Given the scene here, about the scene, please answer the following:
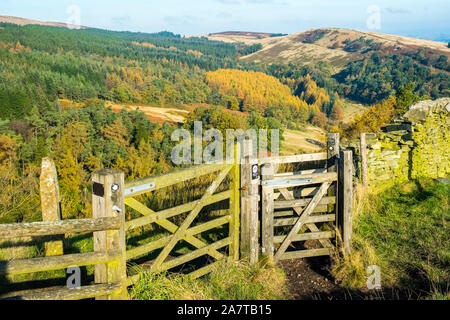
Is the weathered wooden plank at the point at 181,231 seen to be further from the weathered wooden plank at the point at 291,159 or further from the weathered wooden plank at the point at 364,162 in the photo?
the weathered wooden plank at the point at 364,162

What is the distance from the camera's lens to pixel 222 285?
4383mm

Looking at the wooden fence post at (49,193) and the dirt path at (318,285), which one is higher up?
the wooden fence post at (49,193)

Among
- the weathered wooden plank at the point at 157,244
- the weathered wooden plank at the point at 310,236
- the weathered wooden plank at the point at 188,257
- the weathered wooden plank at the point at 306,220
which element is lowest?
the weathered wooden plank at the point at 310,236

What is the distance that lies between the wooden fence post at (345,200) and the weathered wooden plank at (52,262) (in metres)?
3.59

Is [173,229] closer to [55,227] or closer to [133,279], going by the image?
[133,279]

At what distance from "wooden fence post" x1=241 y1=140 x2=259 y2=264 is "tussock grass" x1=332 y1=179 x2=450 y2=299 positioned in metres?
1.27

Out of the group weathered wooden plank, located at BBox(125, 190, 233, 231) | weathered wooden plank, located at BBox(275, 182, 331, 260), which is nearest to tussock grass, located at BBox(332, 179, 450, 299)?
weathered wooden plank, located at BBox(275, 182, 331, 260)

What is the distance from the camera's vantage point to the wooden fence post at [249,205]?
16.7 feet

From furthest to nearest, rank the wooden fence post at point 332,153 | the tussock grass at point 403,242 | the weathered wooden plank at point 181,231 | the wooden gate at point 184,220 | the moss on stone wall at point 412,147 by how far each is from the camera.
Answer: the moss on stone wall at point 412,147 < the wooden fence post at point 332,153 < the tussock grass at point 403,242 < the weathered wooden plank at point 181,231 < the wooden gate at point 184,220

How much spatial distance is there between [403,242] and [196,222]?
3.71 m

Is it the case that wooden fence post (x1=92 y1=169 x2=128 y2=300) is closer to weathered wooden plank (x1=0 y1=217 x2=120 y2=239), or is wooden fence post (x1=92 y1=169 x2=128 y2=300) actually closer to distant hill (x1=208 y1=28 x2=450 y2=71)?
weathered wooden plank (x1=0 y1=217 x2=120 y2=239)

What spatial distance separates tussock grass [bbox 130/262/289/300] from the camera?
388cm

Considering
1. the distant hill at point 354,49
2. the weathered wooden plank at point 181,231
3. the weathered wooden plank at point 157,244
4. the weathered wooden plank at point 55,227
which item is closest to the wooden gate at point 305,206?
the weathered wooden plank at point 157,244

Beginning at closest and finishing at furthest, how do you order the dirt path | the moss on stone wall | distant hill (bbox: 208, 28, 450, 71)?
1. the dirt path
2. the moss on stone wall
3. distant hill (bbox: 208, 28, 450, 71)
